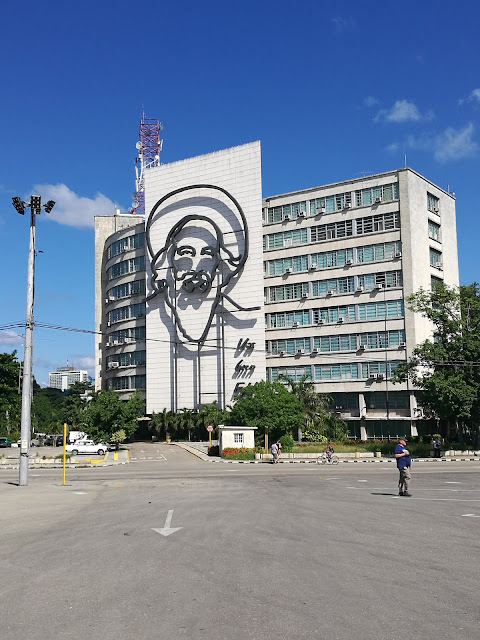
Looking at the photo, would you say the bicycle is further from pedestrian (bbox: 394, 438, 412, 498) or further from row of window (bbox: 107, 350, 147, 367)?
row of window (bbox: 107, 350, 147, 367)

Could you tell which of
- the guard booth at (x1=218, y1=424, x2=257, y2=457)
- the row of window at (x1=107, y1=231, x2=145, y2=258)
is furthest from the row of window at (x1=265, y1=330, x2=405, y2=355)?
the guard booth at (x1=218, y1=424, x2=257, y2=457)

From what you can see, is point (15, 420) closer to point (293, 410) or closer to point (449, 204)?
point (293, 410)

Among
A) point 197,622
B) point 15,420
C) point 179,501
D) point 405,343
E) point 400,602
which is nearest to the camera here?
point 197,622

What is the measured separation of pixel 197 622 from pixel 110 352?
299 ft

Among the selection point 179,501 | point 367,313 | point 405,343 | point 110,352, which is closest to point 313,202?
point 367,313

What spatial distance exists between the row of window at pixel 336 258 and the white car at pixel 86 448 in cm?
3276

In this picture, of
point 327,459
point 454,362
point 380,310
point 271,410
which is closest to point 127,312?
point 380,310

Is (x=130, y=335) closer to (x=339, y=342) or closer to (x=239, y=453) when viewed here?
(x=339, y=342)

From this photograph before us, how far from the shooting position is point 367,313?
241 feet

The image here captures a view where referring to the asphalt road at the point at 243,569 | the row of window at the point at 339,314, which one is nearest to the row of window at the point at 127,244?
the row of window at the point at 339,314

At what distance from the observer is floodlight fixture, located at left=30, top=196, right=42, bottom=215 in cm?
3003

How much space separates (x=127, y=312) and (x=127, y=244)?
971 centimetres

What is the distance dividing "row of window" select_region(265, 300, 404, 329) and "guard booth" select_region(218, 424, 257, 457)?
2565cm

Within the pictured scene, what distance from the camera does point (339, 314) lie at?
75.6 metres
